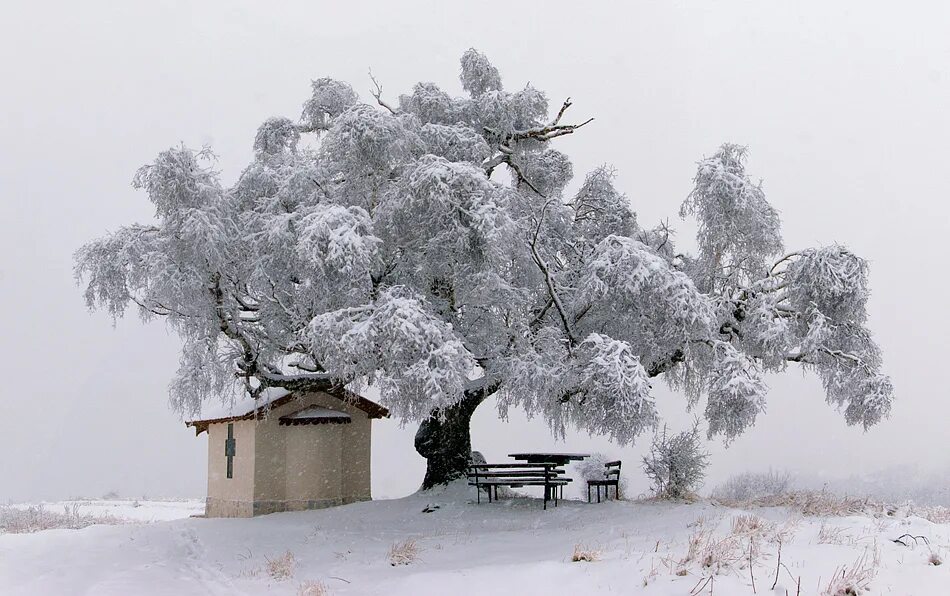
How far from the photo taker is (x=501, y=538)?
46.3 feet

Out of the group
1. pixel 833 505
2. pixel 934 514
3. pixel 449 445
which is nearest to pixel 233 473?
pixel 449 445

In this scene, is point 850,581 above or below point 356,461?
below

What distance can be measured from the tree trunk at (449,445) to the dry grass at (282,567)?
Result: 7.03 metres

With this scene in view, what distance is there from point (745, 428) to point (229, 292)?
992 centimetres

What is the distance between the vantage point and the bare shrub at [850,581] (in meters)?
8.88

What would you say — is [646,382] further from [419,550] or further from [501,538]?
[419,550]

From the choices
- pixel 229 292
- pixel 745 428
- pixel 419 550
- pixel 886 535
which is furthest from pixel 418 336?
pixel 886 535

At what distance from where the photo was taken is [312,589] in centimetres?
1056

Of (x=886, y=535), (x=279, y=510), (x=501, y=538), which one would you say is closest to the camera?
(x=886, y=535)

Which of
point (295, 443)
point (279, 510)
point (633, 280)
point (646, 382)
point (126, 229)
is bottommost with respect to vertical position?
point (279, 510)

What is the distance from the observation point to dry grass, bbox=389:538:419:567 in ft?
40.3

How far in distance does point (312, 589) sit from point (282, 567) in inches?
74.1

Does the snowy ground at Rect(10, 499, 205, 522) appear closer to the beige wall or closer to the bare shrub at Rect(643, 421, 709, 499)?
the beige wall

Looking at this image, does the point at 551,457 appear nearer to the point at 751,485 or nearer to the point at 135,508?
the point at 751,485
